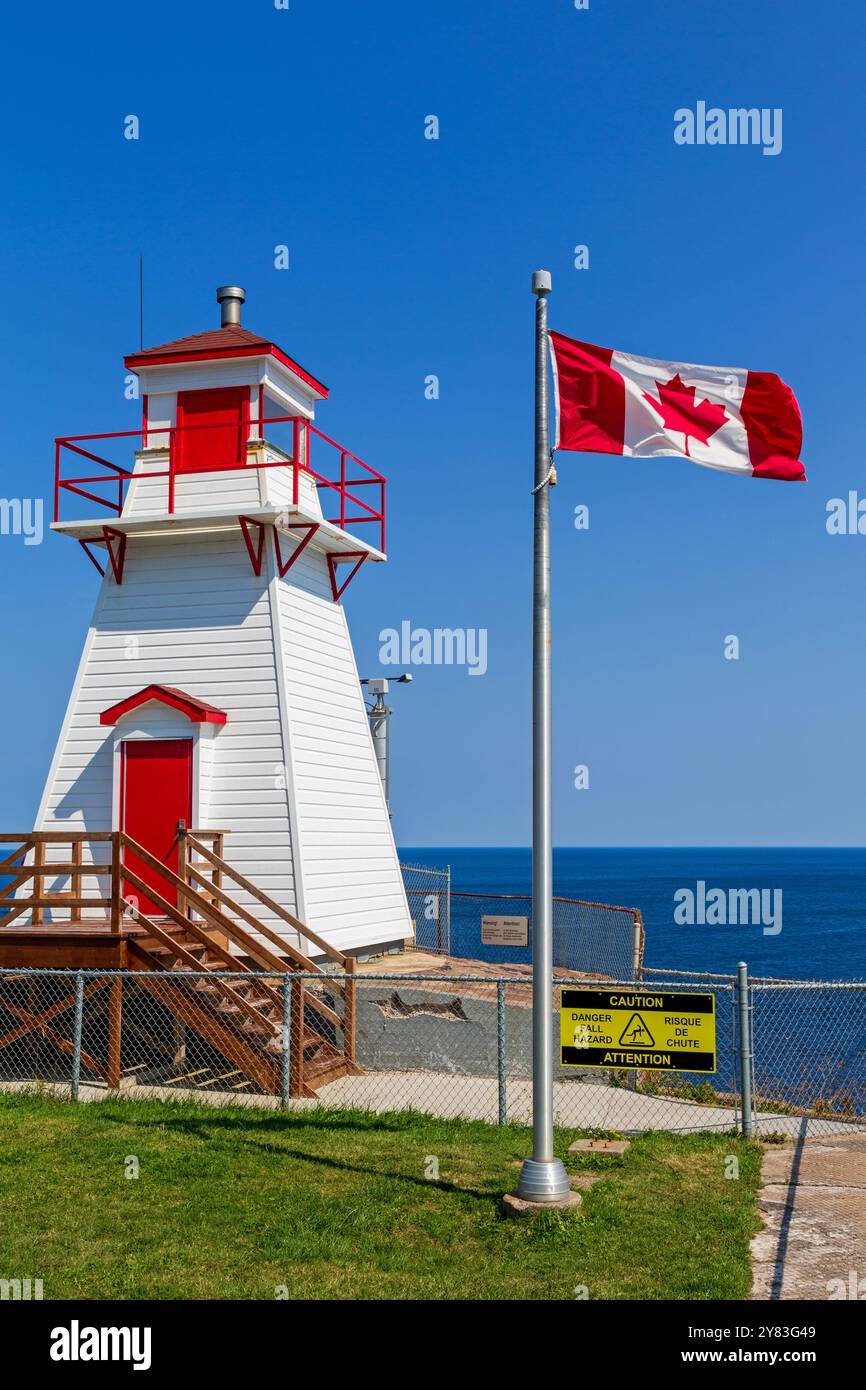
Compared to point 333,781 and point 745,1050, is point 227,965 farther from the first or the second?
point 745,1050

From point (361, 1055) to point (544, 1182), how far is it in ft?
28.9

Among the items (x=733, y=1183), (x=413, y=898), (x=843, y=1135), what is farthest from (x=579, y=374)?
(x=413, y=898)

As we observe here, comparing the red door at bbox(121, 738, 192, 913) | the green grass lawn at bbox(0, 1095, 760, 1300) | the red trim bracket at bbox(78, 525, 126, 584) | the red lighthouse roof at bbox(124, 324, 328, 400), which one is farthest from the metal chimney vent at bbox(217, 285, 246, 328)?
the green grass lawn at bbox(0, 1095, 760, 1300)

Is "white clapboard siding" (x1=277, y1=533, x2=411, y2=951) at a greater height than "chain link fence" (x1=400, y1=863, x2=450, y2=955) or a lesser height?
greater

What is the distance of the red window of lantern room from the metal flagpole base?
13.1 meters

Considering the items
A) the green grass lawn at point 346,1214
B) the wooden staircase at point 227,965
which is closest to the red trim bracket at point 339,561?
the wooden staircase at point 227,965

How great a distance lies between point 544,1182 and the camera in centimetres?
878

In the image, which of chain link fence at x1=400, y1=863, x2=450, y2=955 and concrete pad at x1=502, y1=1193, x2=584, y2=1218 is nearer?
concrete pad at x1=502, y1=1193, x2=584, y2=1218

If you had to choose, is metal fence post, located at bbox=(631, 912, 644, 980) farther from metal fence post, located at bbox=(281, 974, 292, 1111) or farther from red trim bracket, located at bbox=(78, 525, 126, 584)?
red trim bracket, located at bbox=(78, 525, 126, 584)

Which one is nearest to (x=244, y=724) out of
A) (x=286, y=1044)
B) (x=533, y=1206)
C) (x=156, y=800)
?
(x=156, y=800)

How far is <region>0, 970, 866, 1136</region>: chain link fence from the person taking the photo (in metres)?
13.1

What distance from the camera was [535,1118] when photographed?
892 cm
